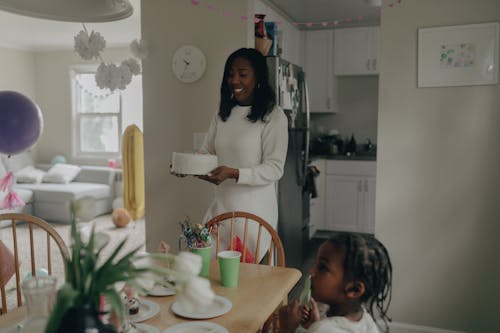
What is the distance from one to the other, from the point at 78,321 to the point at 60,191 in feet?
18.4

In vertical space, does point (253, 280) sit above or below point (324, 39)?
below

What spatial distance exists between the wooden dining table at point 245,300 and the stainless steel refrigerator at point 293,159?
5.12 ft

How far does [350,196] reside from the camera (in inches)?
196

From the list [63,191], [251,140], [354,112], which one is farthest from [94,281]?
[63,191]

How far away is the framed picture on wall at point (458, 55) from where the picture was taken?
8.03 ft

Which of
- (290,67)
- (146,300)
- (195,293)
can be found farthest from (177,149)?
(195,293)

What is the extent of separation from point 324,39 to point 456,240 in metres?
3.17

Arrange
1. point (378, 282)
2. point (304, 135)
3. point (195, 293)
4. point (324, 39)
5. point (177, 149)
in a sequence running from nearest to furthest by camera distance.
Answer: point (195, 293) → point (378, 282) → point (177, 149) → point (304, 135) → point (324, 39)

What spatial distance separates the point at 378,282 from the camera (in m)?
1.19

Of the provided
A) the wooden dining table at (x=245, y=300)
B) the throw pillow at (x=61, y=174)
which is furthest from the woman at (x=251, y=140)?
the throw pillow at (x=61, y=174)

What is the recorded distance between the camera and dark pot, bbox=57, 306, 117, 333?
80 cm

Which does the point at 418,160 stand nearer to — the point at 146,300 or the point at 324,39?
the point at 146,300

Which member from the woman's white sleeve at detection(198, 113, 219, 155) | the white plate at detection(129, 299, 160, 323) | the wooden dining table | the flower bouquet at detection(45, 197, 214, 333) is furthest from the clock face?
the flower bouquet at detection(45, 197, 214, 333)

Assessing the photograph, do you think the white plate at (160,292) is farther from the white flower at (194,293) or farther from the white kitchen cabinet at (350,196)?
the white kitchen cabinet at (350,196)
